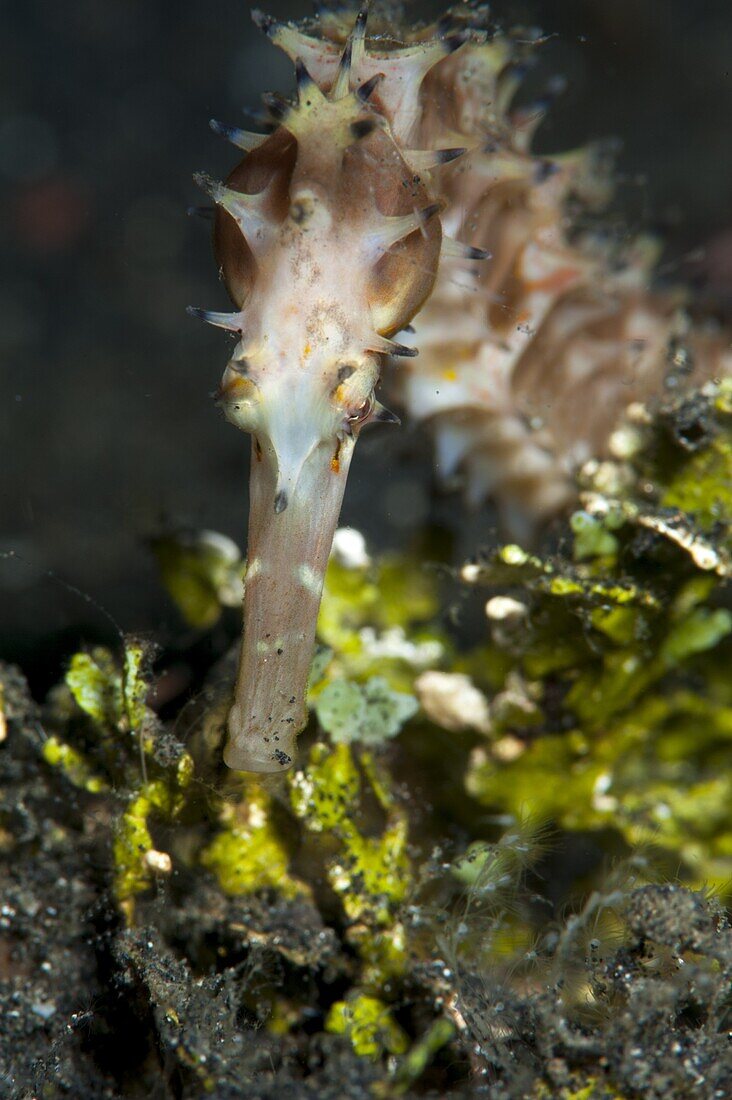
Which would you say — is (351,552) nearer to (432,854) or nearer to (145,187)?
(432,854)

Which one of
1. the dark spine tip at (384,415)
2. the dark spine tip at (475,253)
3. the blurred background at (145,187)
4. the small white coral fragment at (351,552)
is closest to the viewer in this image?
the dark spine tip at (384,415)

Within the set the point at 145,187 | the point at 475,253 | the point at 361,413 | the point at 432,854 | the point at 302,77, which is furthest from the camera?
the point at 145,187

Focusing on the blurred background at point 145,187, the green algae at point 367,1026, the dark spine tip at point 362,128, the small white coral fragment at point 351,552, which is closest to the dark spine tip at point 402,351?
the dark spine tip at point 362,128

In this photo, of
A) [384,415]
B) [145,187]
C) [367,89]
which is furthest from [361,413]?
[145,187]

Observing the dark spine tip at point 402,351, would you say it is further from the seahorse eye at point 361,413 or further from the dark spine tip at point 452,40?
the dark spine tip at point 452,40

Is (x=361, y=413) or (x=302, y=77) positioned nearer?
(x=302, y=77)
